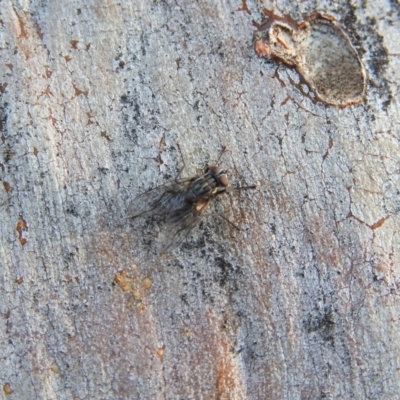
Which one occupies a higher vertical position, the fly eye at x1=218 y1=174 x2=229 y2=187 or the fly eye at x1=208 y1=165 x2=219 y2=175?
the fly eye at x1=208 y1=165 x2=219 y2=175

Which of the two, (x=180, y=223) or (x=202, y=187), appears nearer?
(x=180, y=223)

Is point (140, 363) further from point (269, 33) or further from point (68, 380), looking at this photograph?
point (269, 33)

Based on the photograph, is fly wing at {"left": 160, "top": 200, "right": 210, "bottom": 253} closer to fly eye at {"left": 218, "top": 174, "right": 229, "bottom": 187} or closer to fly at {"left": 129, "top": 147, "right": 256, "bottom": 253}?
fly at {"left": 129, "top": 147, "right": 256, "bottom": 253}

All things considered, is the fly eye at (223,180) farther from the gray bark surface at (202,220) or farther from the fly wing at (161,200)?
the fly wing at (161,200)

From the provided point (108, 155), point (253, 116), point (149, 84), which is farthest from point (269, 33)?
point (108, 155)

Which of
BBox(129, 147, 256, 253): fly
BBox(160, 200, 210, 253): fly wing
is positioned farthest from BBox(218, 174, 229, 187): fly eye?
BBox(160, 200, 210, 253): fly wing

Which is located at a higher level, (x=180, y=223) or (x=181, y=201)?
(x=181, y=201)

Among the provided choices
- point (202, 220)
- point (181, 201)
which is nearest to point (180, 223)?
point (202, 220)

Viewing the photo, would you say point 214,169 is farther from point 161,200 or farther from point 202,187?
point 161,200
